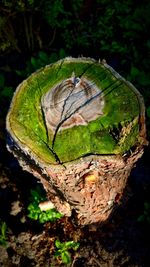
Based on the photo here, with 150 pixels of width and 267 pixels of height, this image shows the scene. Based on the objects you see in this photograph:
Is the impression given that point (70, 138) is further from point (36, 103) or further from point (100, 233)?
point (100, 233)

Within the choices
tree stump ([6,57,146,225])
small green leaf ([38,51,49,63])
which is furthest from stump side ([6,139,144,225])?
small green leaf ([38,51,49,63])

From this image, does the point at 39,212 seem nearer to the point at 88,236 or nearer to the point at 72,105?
the point at 88,236

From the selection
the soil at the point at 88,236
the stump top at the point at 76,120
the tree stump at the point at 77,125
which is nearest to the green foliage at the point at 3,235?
the soil at the point at 88,236

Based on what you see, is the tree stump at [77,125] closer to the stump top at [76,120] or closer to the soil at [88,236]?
the stump top at [76,120]

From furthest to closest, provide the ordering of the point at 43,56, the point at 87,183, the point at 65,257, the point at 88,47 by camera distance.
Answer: the point at 88,47 → the point at 43,56 → the point at 65,257 → the point at 87,183

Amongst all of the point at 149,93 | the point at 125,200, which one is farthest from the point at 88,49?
the point at 125,200

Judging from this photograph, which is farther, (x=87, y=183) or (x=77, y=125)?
(x=87, y=183)

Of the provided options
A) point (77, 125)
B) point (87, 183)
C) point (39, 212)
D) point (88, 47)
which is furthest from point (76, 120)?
point (88, 47)
